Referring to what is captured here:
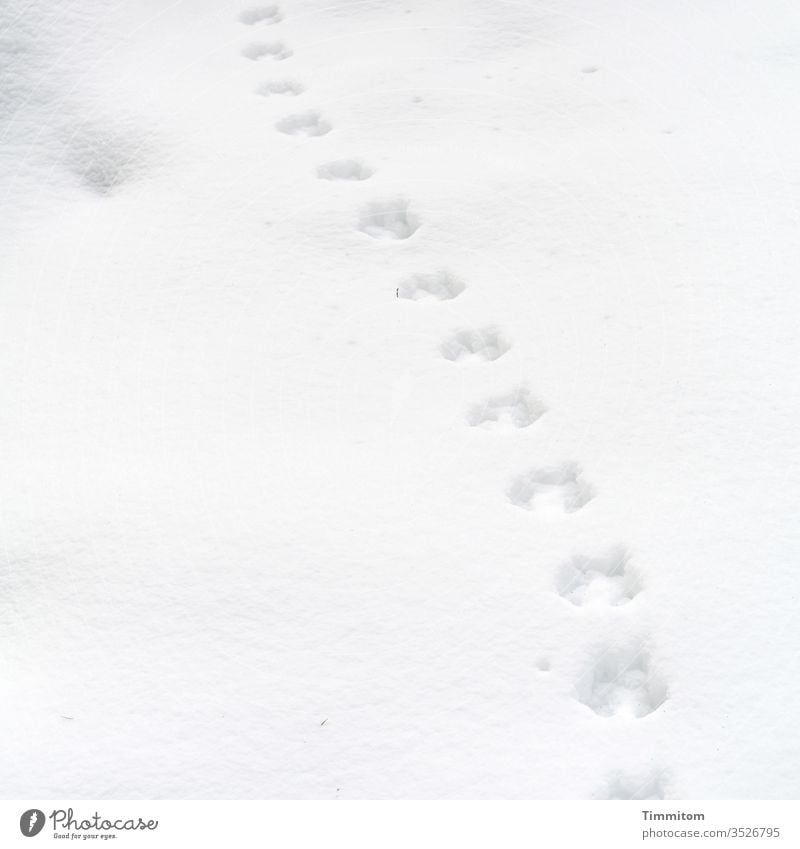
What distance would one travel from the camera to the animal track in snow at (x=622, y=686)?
7.32 feet

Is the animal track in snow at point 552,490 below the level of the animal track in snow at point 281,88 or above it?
below

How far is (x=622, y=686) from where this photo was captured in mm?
2268

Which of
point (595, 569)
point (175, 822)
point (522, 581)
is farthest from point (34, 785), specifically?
point (595, 569)

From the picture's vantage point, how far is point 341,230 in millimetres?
3471

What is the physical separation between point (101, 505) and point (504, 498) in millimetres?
952

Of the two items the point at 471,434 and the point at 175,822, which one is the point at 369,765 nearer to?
the point at 175,822

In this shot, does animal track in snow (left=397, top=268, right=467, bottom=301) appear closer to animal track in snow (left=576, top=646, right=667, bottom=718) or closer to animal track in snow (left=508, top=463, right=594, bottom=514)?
animal track in snow (left=508, top=463, right=594, bottom=514)

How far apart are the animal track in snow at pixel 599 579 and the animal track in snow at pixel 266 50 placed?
101 inches

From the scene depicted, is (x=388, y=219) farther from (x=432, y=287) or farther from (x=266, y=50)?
(x=266, y=50)

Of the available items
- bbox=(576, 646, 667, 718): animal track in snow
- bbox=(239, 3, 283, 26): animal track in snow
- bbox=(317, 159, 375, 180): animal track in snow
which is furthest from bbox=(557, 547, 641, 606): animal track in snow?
bbox=(239, 3, 283, 26): animal track in snow

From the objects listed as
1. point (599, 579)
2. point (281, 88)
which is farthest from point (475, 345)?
point (281, 88)

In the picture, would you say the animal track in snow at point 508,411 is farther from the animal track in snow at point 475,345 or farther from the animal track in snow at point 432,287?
the animal track in snow at point 432,287

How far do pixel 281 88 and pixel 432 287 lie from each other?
1260mm

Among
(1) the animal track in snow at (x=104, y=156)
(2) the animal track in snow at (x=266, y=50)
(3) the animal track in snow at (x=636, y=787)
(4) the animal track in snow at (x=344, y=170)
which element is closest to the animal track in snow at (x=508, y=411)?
(3) the animal track in snow at (x=636, y=787)
